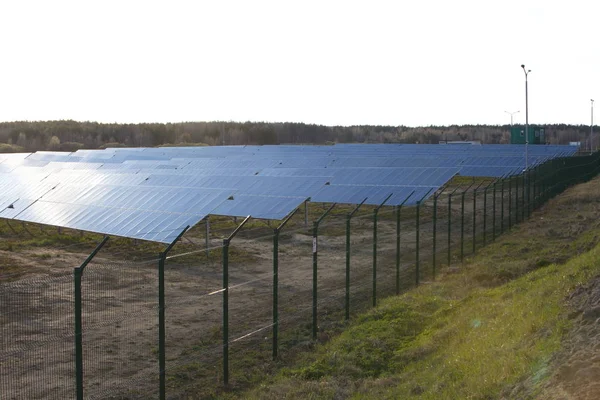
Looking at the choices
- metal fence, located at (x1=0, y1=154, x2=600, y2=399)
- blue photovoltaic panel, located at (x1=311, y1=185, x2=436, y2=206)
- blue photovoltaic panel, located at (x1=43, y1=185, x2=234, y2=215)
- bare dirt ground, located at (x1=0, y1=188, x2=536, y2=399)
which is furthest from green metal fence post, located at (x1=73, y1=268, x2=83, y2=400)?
blue photovoltaic panel, located at (x1=311, y1=185, x2=436, y2=206)

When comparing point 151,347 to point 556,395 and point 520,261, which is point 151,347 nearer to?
point 556,395

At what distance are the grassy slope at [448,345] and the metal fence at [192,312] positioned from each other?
0.80 meters

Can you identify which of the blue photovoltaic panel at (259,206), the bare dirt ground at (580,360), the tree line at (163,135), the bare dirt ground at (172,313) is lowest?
the bare dirt ground at (172,313)

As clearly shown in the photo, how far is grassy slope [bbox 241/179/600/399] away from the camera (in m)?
7.50

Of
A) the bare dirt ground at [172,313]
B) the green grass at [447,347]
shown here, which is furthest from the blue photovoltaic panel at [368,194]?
the green grass at [447,347]

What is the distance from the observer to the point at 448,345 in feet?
31.6

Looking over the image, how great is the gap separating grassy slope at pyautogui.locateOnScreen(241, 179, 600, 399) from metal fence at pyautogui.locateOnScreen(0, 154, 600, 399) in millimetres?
801

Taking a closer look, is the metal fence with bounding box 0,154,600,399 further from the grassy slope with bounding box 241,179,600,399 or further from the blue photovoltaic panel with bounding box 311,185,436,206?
the blue photovoltaic panel with bounding box 311,185,436,206

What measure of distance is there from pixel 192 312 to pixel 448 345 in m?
5.74

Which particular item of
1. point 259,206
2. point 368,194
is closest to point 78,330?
point 259,206

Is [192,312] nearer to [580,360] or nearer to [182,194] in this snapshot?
[580,360]

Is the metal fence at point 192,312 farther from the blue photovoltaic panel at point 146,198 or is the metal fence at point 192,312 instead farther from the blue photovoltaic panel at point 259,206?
the blue photovoltaic panel at point 146,198

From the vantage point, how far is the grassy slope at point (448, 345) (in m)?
7.50

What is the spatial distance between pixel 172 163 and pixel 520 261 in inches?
1173
